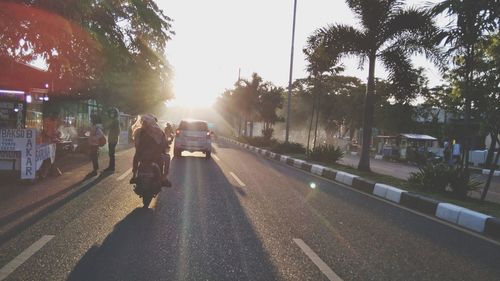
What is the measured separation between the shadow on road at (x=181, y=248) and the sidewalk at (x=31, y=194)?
148 cm

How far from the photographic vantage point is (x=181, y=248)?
18.8 feet

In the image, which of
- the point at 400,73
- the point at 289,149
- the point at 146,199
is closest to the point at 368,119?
the point at 400,73

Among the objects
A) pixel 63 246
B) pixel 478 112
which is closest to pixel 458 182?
pixel 478 112

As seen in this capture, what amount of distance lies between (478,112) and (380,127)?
41320 millimetres

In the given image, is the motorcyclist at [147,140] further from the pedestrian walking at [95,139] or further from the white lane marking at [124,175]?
the pedestrian walking at [95,139]

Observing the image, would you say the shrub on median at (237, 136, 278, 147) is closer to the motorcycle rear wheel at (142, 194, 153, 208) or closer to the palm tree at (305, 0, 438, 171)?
the palm tree at (305, 0, 438, 171)

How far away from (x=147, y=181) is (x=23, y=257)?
131 inches

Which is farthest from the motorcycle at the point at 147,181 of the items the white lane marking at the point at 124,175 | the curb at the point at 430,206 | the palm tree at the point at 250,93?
the palm tree at the point at 250,93

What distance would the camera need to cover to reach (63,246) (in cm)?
568

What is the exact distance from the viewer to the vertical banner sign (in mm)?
10688

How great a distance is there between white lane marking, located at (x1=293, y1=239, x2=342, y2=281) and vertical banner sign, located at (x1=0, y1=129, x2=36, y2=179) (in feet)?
23.0

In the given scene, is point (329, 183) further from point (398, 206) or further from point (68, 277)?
point (68, 277)

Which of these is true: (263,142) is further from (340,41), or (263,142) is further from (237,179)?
(237,179)

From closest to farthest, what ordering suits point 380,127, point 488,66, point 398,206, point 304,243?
point 304,243, point 398,206, point 488,66, point 380,127
